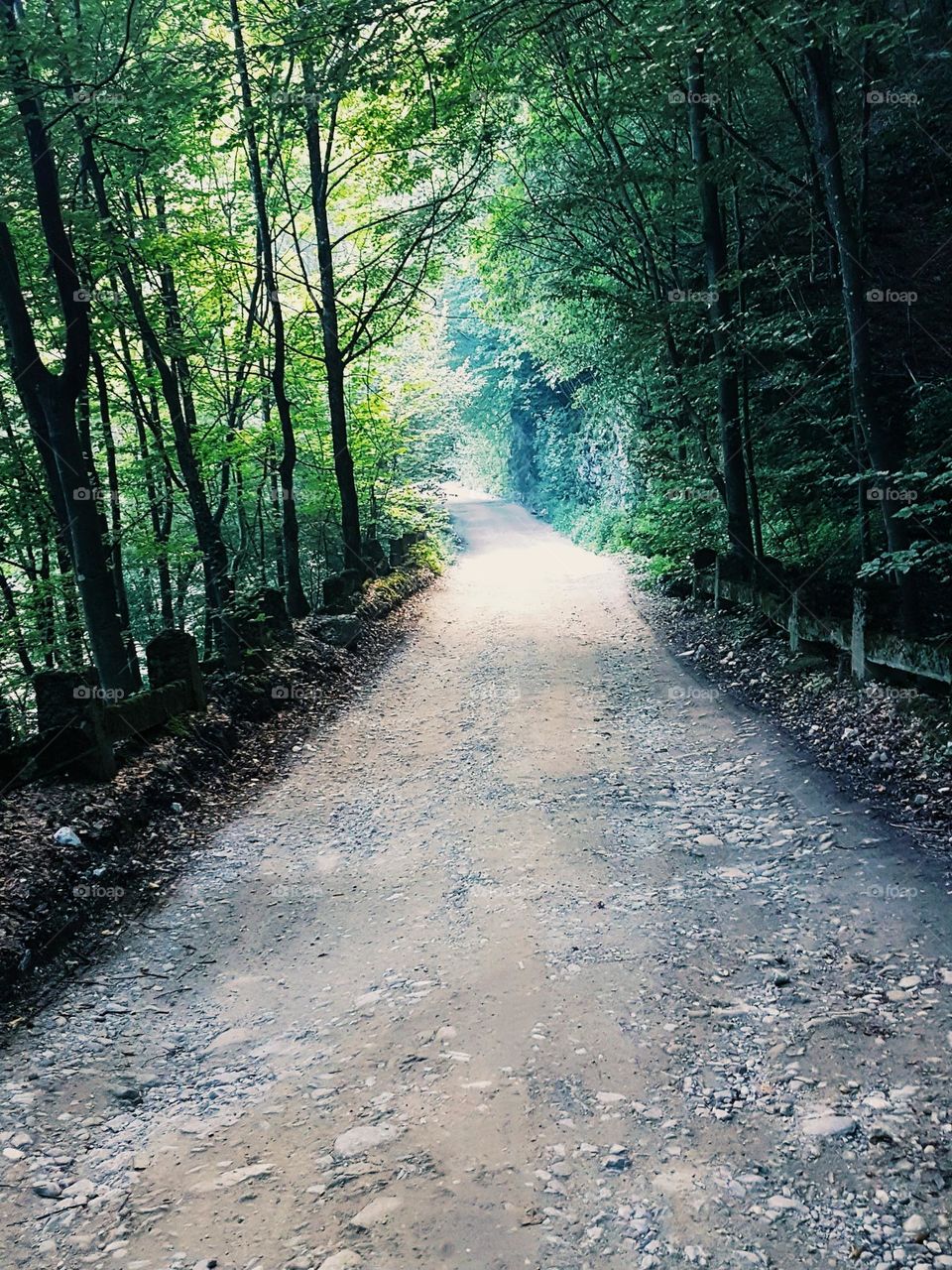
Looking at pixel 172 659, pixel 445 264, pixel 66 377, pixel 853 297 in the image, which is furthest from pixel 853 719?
pixel 445 264

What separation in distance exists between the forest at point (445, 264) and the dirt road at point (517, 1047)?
3.18 meters

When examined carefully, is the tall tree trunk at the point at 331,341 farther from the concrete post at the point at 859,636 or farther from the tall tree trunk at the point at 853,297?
the concrete post at the point at 859,636

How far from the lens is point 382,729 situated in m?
9.40

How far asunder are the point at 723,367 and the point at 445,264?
918 centimetres

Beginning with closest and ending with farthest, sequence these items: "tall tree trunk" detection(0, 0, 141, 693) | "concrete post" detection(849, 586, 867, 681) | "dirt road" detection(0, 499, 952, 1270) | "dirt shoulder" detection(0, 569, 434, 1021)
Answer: "dirt road" detection(0, 499, 952, 1270), "dirt shoulder" detection(0, 569, 434, 1021), "concrete post" detection(849, 586, 867, 681), "tall tree trunk" detection(0, 0, 141, 693)

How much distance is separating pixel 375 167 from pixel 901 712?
584 inches

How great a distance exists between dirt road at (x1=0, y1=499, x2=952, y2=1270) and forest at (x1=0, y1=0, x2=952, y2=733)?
318 centimetres

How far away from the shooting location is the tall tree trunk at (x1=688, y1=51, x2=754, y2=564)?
1134 centimetres

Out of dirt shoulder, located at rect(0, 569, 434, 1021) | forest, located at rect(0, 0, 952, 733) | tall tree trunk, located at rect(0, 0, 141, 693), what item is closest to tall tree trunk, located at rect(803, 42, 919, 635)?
forest, located at rect(0, 0, 952, 733)

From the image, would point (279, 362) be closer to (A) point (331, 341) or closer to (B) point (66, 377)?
(A) point (331, 341)

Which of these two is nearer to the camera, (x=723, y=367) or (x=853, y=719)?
(x=853, y=719)

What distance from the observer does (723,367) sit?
35.8 ft

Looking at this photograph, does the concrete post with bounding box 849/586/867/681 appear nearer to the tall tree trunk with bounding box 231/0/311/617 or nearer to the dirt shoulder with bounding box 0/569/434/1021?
the dirt shoulder with bounding box 0/569/434/1021

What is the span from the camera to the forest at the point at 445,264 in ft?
24.6
